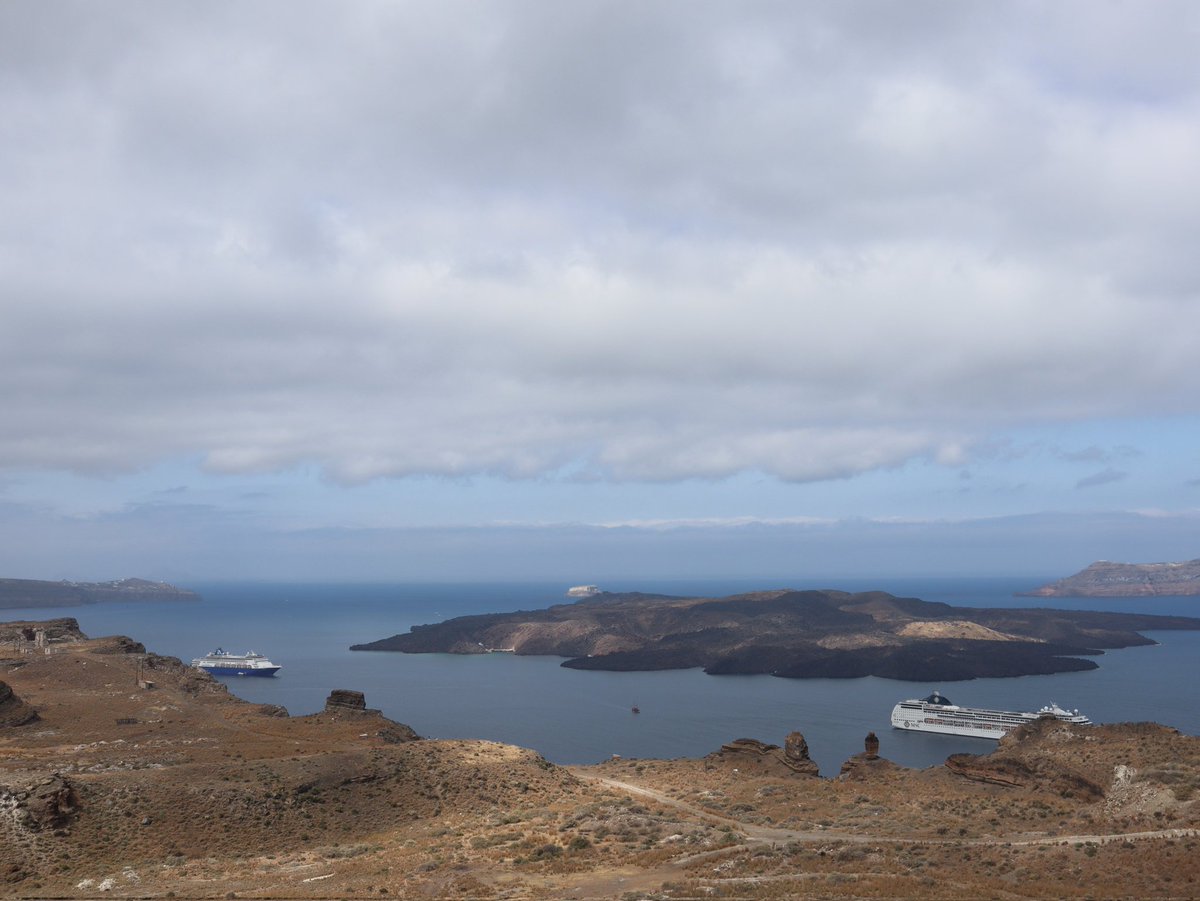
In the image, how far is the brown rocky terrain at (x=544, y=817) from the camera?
30156 mm

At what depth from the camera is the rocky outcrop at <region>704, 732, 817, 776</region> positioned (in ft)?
188

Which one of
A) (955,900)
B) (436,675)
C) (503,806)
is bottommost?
(436,675)

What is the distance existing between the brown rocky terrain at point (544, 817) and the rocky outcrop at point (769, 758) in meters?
0.20

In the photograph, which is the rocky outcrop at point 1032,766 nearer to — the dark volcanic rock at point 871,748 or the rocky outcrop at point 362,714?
the dark volcanic rock at point 871,748

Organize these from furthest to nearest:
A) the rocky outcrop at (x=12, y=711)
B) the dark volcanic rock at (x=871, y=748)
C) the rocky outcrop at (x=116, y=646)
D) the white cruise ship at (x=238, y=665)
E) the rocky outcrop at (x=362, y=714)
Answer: the white cruise ship at (x=238, y=665)
the rocky outcrop at (x=116, y=646)
the rocky outcrop at (x=362, y=714)
the dark volcanic rock at (x=871, y=748)
the rocky outcrop at (x=12, y=711)

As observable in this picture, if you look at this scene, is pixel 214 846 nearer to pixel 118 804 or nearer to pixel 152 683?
pixel 118 804

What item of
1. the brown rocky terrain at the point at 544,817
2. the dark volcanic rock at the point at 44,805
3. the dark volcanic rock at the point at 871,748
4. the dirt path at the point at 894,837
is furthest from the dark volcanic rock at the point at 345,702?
the dark volcanic rock at the point at 871,748

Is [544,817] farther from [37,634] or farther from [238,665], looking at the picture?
[238,665]

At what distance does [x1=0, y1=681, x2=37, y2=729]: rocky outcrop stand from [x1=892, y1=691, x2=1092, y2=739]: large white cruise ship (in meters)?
113

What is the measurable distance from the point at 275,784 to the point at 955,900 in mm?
33301

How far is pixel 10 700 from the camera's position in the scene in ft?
191

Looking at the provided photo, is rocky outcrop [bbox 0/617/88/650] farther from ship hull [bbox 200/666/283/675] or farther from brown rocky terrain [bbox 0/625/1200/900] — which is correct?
ship hull [bbox 200/666/283/675]

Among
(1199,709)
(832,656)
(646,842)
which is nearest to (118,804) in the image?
(646,842)

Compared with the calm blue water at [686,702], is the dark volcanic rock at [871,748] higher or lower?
higher
